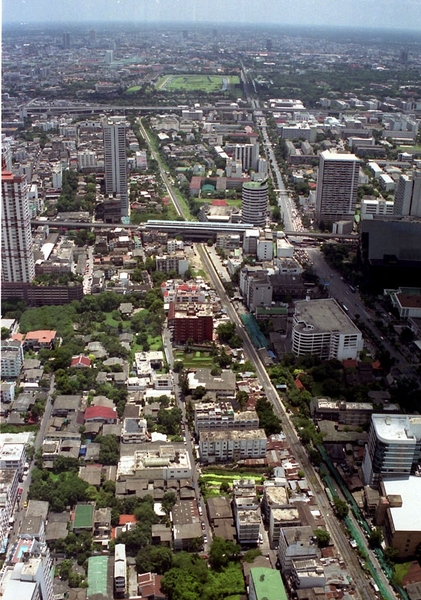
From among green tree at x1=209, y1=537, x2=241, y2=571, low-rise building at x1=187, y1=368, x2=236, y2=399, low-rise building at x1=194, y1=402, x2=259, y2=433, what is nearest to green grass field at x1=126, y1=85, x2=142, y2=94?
low-rise building at x1=187, y1=368, x2=236, y2=399

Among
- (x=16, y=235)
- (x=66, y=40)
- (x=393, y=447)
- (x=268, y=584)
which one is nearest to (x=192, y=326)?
(x=16, y=235)

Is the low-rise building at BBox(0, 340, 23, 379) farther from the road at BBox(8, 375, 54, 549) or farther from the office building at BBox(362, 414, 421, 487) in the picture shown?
the office building at BBox(362, 414, 421, 487)

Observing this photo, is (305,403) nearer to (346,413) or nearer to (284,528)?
(346,413)

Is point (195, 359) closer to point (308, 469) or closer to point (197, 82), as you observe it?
point (308, 469)

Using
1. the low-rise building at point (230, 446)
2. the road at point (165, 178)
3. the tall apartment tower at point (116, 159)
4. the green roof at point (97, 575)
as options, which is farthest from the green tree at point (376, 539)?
the tall apartment tower at point (116, 159)

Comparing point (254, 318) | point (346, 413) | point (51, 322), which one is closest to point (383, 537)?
point (346, 413)

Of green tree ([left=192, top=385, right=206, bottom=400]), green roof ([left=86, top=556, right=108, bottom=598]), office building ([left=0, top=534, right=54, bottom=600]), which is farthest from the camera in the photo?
green tree ([left=192, top=385, right=206, bottom=400])
